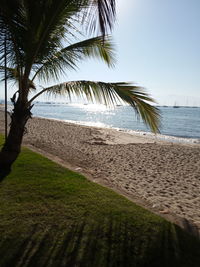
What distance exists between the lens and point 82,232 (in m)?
2.72

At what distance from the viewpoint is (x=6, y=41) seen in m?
4.22

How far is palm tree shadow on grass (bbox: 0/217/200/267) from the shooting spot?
229cm

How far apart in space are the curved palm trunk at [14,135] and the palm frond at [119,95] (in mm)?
935

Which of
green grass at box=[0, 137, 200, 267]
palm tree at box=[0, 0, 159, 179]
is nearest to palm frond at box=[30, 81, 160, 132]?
palm tree at box=[0, 0, 159, 179]

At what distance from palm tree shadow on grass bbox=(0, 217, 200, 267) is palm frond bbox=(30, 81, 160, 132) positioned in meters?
1.85

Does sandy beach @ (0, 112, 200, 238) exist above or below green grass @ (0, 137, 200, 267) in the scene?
below

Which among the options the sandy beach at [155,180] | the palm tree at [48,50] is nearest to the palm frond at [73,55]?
the palm tree at [48,50]

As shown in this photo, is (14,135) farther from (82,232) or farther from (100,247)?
(100,247)

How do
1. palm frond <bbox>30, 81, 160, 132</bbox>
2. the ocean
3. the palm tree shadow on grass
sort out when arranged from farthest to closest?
the ocean, palm frond <bbox>30, 81, 160, 132</bbox>, the palm tree shadow on grass

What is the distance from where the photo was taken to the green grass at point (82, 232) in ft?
7.67

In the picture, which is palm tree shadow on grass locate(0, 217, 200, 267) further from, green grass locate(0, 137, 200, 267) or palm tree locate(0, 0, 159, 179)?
palm tree locate(0, 0, 159, 179)

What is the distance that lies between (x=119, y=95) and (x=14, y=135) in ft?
7.57

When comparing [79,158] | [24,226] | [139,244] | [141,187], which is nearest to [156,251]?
[139,244]

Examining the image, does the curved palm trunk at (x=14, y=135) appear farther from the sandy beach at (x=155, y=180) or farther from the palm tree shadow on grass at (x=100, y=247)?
the palm tree shadow on grass at (x=100, y=247)
